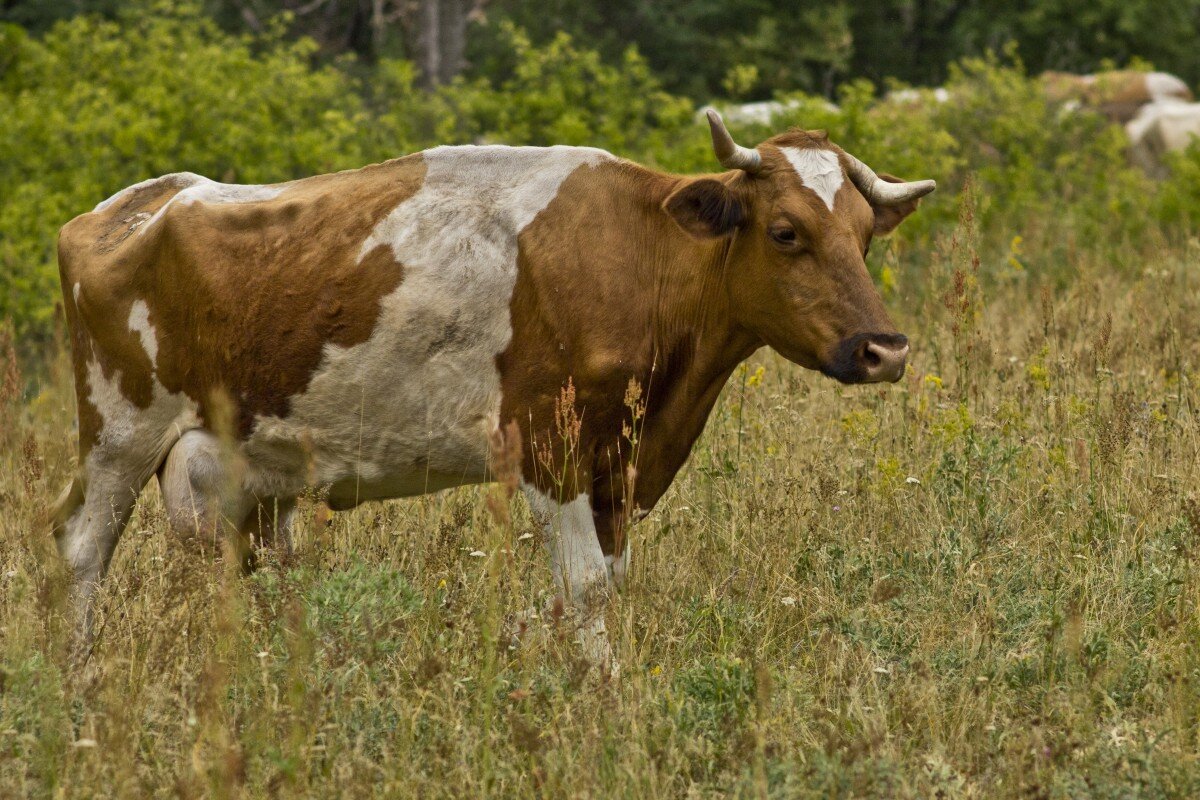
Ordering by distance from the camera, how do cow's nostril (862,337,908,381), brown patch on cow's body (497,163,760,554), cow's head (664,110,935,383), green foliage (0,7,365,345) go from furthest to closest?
green foliage (0,7,365,345) → brown patch on cow's body (497,163,760,554) → cow's head (664,110,935,383) → cow's nostril (862,337,908,381)

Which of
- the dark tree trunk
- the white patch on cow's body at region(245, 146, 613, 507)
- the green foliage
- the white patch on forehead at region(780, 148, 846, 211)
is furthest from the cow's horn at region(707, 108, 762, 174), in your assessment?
the dark tree trunk

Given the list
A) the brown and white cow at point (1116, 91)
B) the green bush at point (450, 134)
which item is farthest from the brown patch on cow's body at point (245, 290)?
the brown and white cow at point (1116, 91)

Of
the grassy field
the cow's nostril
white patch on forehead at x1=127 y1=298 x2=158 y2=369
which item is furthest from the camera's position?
white patch on forehead at x1=127 y1=298 x2=158 y2=369

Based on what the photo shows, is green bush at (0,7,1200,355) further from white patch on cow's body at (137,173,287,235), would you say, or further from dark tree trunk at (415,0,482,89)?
white patch on cow's body at (137,173,287,235)

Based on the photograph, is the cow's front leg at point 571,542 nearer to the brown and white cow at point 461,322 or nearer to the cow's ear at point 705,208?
the brown and white cow at point 461,322

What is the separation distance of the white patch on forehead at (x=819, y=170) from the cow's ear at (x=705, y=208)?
24 centimetres

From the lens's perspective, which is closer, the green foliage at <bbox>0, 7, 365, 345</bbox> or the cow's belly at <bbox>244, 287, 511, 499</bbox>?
the cow's belly at <bbox>244, 287, 511, 499</bbox>

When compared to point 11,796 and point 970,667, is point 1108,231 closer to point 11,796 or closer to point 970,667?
point 970,667

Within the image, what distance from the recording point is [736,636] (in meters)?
4.93

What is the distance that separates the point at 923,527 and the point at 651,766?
91.9 inches

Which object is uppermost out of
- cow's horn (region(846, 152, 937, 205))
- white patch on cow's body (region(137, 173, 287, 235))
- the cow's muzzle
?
cow's horn (region(846, 152, 937, 205))

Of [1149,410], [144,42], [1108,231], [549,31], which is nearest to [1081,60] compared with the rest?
[549,31]

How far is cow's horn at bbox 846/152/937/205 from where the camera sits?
17.1 feet

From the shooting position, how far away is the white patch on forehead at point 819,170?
5.01 metres
